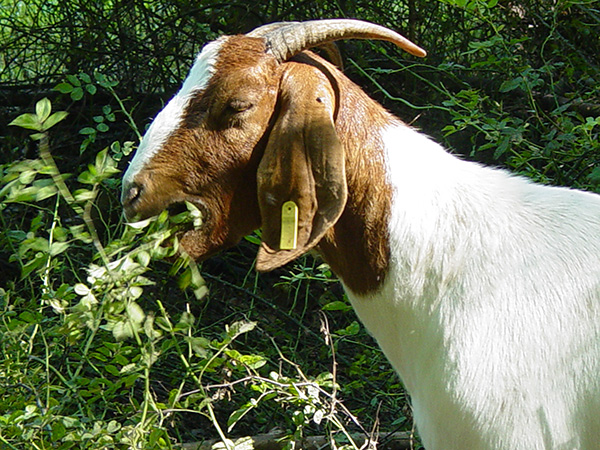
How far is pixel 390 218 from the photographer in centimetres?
254

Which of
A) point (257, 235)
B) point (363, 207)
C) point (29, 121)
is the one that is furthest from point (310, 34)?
point (257, 235)

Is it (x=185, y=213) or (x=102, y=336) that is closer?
(x=185, y=213)

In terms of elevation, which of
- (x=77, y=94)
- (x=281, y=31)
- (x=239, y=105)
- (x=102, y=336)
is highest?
(x=281, y=31)

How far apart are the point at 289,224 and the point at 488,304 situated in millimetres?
583

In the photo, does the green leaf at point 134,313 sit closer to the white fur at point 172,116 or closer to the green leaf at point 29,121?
the white fur at point 172,116

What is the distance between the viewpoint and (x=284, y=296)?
5297 mm

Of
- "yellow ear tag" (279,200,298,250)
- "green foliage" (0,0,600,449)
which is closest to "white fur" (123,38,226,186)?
"yellow ear tag" (279,200,298,250)

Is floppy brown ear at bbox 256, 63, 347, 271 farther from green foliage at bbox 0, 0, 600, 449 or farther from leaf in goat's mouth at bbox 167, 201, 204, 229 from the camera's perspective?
green foliage at bbox 0, 0, 600, 449

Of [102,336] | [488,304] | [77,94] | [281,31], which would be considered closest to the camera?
[488,304]

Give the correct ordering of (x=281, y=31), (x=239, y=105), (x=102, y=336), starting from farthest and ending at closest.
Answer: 1. (x=102, y=336)
2. (x=281, y=31)
3. (x=239, y=105)

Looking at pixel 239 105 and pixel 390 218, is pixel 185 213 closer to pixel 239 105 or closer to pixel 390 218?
pixel 239 105

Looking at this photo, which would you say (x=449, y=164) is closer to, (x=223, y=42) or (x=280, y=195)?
(x=280, y=195)

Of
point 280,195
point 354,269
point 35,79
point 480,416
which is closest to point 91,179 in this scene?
point 280,195

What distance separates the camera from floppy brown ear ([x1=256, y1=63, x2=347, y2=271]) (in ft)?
8.04
